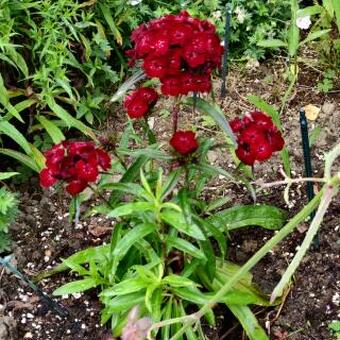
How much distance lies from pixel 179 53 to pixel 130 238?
67 cm

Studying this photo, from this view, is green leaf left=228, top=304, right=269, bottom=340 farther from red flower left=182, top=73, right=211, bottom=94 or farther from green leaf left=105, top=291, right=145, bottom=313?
red flower left=182, top=73, right=211, bottom=94

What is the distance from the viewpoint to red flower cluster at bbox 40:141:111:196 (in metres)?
2.21

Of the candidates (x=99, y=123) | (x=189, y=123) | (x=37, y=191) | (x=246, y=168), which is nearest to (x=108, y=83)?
(x=99, y=123)

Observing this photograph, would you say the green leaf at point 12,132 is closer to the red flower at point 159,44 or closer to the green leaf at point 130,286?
the green leaf at point 130,286

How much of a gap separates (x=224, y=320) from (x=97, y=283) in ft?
1.80

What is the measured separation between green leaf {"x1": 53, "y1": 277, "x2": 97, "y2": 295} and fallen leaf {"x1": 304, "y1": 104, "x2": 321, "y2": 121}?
143 cm

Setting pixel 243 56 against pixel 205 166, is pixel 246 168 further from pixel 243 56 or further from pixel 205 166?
pixel 243 56

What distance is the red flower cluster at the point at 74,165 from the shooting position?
7.25 feet

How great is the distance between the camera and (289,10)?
3.91 m

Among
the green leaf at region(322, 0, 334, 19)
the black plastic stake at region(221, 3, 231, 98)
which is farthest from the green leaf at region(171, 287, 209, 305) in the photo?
the green leaf at region(322, 0, 334, 19)

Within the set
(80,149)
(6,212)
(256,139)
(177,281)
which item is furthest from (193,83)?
(6,212)

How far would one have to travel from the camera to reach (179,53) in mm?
2133

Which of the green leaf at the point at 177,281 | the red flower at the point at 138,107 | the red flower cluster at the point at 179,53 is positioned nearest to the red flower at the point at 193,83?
the red flower cluster at the point at 179,53

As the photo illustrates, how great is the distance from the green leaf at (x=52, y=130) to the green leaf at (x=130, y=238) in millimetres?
930
